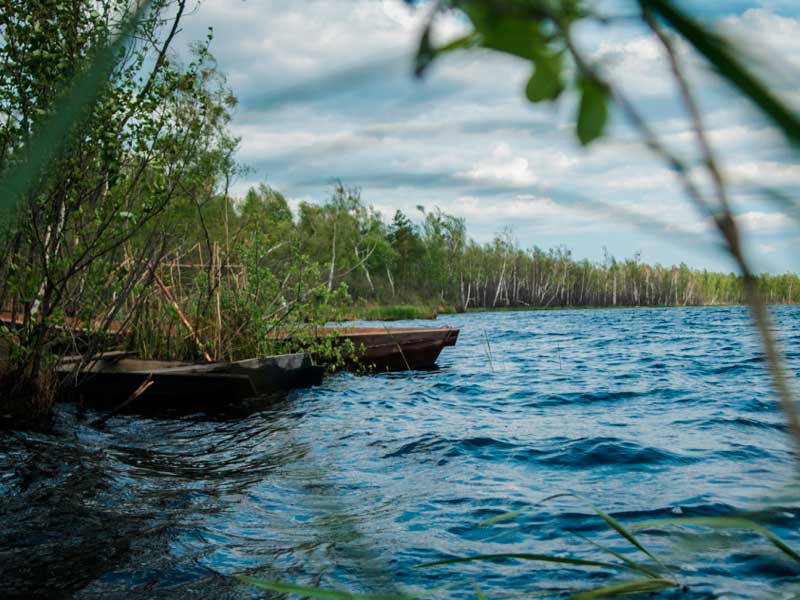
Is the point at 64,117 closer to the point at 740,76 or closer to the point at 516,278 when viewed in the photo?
the point at 740,76

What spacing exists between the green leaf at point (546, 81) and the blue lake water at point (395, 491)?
0.43 m

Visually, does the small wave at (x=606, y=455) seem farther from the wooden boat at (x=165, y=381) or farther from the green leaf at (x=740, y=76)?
the green leaf at (x=740, y=76)

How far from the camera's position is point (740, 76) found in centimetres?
30

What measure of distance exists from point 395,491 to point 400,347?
8.05 meters

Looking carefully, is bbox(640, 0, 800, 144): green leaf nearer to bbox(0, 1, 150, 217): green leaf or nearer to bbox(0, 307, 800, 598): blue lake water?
bbox(0, 1, 150, 217): green leaf

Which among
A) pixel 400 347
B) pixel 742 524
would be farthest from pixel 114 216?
pixel 400 347

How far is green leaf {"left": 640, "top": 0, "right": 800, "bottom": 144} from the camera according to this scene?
294 mm

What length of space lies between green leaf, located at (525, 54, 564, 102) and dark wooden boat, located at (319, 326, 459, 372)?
1175 centimetres

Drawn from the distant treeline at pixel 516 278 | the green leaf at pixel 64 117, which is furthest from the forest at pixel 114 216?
the distant treeline at pixel 516 278

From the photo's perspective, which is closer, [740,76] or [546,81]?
[740,76]

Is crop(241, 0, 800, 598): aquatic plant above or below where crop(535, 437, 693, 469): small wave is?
above

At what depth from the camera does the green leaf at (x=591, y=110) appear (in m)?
0.37

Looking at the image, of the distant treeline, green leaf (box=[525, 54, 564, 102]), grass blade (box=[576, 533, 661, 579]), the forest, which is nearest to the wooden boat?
the forest

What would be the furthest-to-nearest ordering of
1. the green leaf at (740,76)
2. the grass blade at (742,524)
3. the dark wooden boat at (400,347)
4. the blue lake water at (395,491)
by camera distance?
the dark wooden boat at (400,347) → the blue lake water at (395,491) → the grass blade at (742,524) → the green leaf at (740,76)
